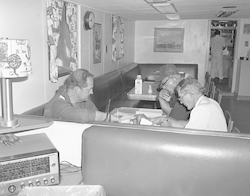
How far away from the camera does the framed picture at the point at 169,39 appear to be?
8953 mm

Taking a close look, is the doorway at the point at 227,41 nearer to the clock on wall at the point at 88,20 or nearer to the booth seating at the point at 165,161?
the clock on wall at the point at 88,20

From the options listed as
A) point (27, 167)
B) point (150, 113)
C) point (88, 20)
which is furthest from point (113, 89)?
point (27, 167)

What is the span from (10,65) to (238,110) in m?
6.31

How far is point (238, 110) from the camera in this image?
721cm

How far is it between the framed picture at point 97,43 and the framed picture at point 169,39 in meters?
3.53

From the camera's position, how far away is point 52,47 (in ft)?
12.8

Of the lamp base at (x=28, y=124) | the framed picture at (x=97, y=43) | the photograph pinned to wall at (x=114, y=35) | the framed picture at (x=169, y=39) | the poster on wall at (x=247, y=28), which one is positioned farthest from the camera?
the framed picture at (x=169, y=39)

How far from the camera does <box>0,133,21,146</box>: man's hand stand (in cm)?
212

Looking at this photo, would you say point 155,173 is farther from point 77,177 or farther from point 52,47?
point 52,47

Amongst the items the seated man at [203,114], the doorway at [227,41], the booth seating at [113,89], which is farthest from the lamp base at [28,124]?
the doorway at [227,41]

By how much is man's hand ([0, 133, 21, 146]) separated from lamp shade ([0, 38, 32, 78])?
479 mm

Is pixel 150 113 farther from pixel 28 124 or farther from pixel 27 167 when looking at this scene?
pixel 27 167

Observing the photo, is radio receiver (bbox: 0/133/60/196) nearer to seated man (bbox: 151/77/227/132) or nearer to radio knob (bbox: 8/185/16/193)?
radio knob (bbox: 8/185/16/193)

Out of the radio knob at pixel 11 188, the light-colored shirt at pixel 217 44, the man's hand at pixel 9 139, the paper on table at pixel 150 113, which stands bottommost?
the radio knob at pixel 11 188
